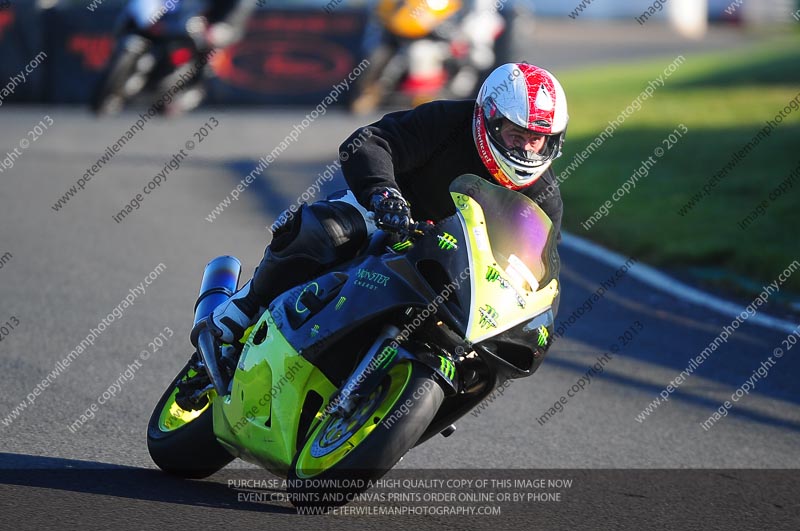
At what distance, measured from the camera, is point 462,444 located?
5605mm

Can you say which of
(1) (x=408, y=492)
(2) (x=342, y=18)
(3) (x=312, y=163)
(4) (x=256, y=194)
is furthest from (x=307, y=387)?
(2) (x=342, y=18)

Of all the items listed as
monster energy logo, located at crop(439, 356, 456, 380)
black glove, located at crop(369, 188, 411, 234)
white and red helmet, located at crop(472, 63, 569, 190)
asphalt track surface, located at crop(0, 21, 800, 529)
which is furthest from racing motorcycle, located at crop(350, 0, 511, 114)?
monster energy logo, located at crop(439, 356, 456, 380)

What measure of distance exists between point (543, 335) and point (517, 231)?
1.25ft

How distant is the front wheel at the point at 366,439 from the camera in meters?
4.04

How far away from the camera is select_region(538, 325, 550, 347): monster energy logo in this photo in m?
4.30

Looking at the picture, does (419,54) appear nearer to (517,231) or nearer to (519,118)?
(519,118)

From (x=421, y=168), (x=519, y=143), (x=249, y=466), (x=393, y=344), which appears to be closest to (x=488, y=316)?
(x=393, y=344)

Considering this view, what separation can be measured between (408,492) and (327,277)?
0.99 meters

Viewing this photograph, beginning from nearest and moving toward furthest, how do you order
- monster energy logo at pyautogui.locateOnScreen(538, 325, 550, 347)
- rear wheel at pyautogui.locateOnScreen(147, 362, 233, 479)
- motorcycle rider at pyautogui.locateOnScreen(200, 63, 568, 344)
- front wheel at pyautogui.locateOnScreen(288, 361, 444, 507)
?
front wheel at pyautogui.locateOnScreen(288, 361, 444, 507) < monster energy logo at pyautogui.locateOnScreen(538, 325, 550, 347) < motorcycle rider at pyautogui.locateOnScreen(200, 63, 568, 344) < rear wheel at pyautogui.locateOnScreen(147, 362, 233, 479)

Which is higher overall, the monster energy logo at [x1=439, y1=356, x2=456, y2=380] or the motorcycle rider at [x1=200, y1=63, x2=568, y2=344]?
the motorcycle rider at [x1=200, y1=63, x2=568, y2=344]

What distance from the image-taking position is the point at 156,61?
15.4 m

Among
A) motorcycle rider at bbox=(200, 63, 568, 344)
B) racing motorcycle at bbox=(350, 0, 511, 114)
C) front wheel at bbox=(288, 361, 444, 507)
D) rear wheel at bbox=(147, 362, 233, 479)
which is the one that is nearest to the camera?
front wheel at bbox=(288, 361, 444, 507)

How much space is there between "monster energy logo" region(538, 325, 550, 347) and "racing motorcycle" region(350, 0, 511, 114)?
12.8m

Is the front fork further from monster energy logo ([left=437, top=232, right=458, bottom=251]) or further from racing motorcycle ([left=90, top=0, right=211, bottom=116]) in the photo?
racing motorcycle ([left=90, top=0, right=211, bottom=116])
